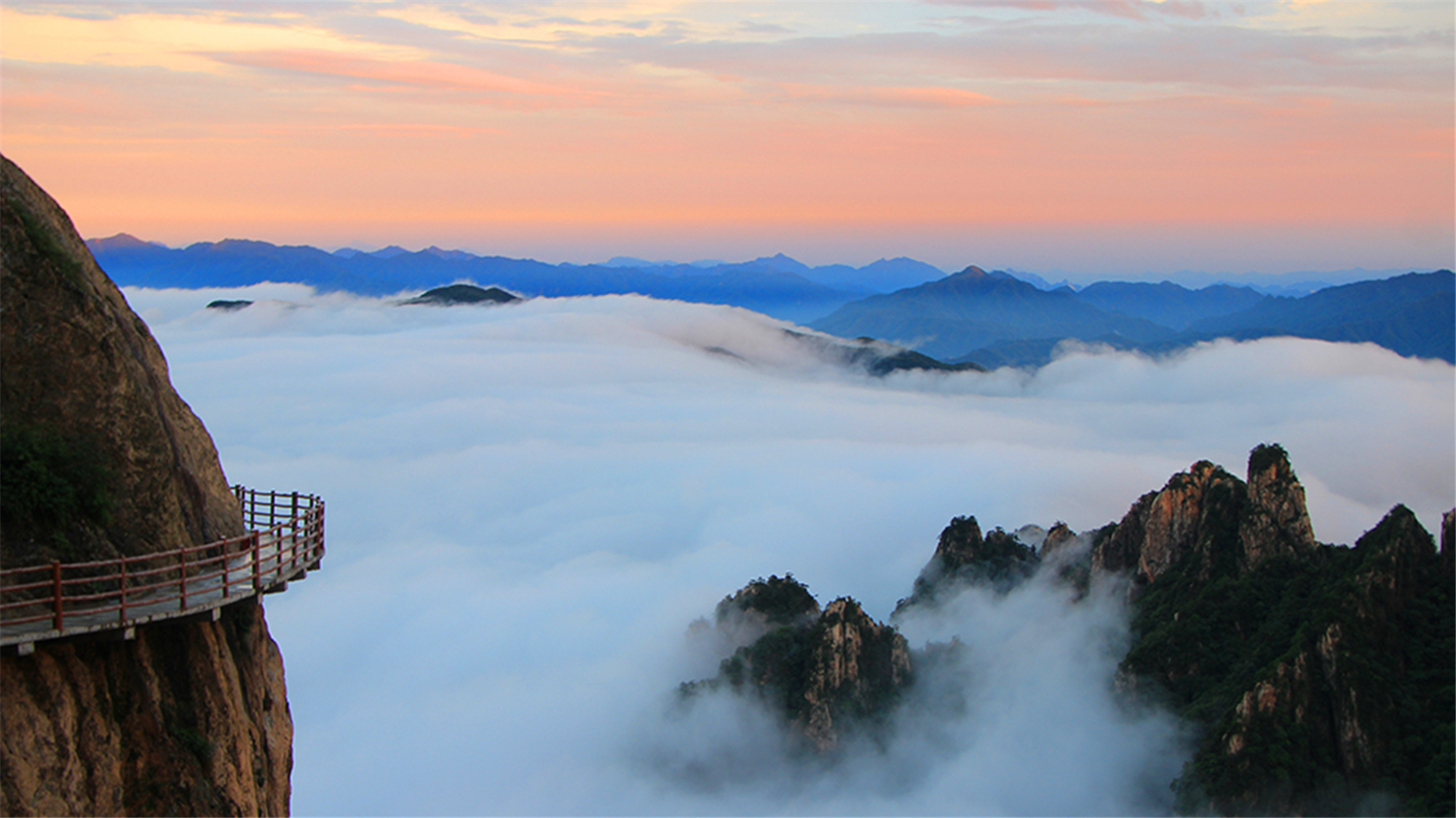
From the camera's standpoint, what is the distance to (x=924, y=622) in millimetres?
131625

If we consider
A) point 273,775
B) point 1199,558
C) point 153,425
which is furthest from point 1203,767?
point 153,425

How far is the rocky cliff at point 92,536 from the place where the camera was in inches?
720

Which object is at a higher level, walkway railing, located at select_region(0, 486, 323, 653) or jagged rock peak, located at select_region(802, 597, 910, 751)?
walkway railing, located at select_region(0, 486, 323, 653)

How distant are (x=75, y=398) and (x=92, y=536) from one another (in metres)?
2.74

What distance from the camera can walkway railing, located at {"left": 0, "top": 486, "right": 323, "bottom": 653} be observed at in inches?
696

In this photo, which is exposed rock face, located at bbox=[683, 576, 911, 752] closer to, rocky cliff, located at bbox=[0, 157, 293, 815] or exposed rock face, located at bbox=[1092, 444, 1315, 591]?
exposed rock face, located at bbox=[1092, 444, 1315, 591]

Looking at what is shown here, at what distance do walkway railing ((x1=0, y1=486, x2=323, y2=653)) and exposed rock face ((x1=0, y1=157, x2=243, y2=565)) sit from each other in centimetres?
52

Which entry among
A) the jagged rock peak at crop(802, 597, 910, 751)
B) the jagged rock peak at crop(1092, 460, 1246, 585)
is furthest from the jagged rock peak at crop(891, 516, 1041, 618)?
the jagged rock peak at crop(802, 597, 910, 751)

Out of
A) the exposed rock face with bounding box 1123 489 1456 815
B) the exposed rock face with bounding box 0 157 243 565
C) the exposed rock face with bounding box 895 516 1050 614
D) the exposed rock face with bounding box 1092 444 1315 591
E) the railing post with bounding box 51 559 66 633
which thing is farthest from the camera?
the exposed rock face with bounding box 895 516 1050 614

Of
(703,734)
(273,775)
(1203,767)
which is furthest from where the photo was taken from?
(703,734)

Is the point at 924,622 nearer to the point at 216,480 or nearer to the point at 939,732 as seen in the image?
the point at 939,732

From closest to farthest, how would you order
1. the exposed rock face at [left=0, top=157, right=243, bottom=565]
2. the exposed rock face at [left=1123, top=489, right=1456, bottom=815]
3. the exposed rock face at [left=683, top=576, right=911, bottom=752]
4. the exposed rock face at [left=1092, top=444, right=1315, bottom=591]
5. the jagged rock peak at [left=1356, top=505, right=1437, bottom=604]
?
the exposed rock face at [left=0, top=157, right=243, bottom=565]
the exposed rock face at [left=1123, top=489, right=1456, bottom=815]
the jagged rock peak at [left=1356, top=505, right=1437, bottom=604]
the exposed rock face at [left=1092, top=444, right=1315, bottom=591]
the exposed rock face at [left=683, top=576, right=911, bottom=752]

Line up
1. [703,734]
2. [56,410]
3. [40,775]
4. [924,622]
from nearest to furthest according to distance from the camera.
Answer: [40,775] → [56,410] → [703,734] → [924,622]

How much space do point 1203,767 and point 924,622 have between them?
187 feet
